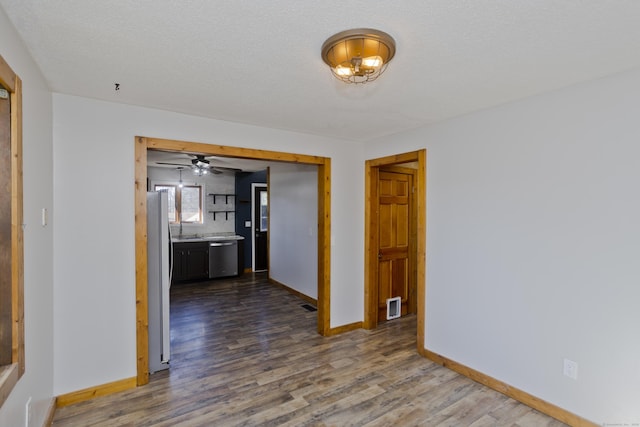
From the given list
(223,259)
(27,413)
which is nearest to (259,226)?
(223,259)

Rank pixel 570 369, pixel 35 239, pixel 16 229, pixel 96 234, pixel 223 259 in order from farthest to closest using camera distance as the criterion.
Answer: pixel 223 259 → pixel 96 234 → pixel 570 369 → pixel 35 239 → pixel 16 229

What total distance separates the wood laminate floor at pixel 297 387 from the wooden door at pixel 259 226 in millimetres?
3317

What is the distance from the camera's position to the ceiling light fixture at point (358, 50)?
1538 mm

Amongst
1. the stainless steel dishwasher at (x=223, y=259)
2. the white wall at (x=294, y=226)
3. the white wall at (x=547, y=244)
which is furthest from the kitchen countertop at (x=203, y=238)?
the white wall at (x=547, y=244)

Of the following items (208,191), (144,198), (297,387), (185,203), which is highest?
(208,191)

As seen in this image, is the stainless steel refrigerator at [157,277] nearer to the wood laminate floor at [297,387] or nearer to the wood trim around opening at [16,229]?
the wood laminate floor at [297,387]

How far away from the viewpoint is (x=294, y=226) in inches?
226

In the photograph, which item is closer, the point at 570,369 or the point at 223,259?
the point at 570,369

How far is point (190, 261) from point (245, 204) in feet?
6.14

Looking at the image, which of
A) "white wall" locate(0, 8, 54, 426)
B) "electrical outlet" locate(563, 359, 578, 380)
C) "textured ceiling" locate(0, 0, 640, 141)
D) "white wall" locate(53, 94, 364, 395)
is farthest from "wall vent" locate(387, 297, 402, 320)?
"white wall" locate(0, 8, 54, 426)

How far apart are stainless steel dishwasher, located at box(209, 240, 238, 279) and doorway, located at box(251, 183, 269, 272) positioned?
0.71 meters

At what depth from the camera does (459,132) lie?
2949 millimetres

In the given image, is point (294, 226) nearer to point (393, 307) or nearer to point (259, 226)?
point (259, 226)

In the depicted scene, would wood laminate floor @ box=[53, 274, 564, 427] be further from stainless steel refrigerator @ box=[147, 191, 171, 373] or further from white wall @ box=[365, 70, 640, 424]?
white wall @ box=[365, 70, 640, 424]
